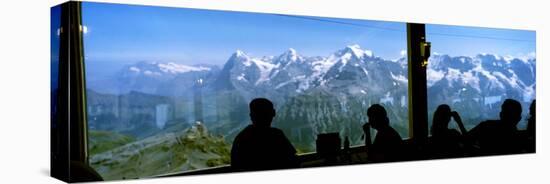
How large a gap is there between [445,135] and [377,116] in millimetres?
912

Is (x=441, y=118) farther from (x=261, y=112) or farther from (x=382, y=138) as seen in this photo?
(x=261, y=112)

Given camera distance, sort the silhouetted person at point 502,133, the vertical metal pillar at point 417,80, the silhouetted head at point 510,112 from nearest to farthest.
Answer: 1. the vertical metal pillar at point 417,80
2. the silhouetted person at point 502,133
3. the silhouetted head at point 510,112

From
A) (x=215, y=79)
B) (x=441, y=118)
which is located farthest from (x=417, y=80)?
(x=215, y=79)

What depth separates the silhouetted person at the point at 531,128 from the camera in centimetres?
774

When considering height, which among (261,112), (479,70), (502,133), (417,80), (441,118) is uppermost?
(479,70)

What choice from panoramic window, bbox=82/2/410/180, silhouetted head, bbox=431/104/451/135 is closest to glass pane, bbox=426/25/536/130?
silhouetted head, bbox=431/104/451/135

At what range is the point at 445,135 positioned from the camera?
23.4ft

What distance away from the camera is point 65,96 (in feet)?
17.2

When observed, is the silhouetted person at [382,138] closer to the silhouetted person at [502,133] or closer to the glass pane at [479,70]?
the glass pane at [479,70]

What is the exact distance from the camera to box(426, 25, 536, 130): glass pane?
708cm

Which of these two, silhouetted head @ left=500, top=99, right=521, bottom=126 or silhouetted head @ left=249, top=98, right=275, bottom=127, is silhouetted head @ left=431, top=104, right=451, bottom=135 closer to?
silhouetted head @ left=500, top=99, right=521, bottom=126

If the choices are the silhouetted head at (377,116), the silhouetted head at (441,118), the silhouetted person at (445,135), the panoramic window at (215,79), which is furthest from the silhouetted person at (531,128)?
the silhouetted head at (377,116)

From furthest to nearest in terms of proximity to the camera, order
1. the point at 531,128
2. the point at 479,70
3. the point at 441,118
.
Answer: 1. the point at 531,128
2. the point at 479,70
3. the point at 441,118

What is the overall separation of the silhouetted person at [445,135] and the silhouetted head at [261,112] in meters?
1.91
